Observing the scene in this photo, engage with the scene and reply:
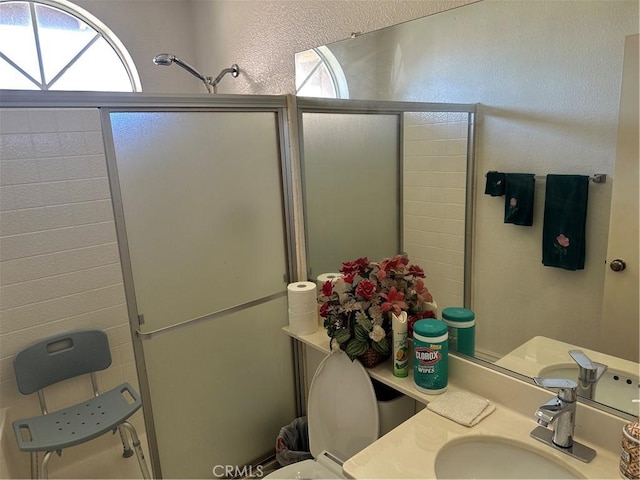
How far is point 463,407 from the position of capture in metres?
1.23

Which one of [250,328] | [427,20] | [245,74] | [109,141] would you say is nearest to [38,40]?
[245,74]

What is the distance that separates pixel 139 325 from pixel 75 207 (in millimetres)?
483

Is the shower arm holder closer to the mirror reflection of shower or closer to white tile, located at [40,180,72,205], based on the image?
the mirror reflection of shower

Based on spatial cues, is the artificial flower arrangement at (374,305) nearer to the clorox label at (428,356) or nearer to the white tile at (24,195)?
the clorox label at (428,356)

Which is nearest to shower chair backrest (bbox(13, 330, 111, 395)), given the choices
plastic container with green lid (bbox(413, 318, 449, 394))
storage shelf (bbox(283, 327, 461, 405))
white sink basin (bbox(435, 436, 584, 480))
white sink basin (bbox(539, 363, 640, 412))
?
storage shelf (bbox(283, 327, 461, 405))

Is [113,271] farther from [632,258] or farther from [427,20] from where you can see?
[632,258]

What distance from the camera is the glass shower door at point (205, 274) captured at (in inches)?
62.2

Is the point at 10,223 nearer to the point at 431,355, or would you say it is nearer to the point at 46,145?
the point at 46,145

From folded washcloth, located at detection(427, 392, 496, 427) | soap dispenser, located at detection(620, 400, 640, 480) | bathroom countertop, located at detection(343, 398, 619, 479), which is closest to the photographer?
soap dispenser, located at detection(620, 400, 640, 480)

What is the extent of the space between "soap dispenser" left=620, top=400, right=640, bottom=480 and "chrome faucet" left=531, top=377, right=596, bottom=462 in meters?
0.10

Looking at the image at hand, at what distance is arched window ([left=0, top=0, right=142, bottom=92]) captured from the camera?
2.55m

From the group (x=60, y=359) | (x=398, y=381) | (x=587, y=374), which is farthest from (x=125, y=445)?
(x=587, y=374)

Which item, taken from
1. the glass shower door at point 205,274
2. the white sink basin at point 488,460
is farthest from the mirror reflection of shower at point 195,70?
the white sink basin at point 488,460

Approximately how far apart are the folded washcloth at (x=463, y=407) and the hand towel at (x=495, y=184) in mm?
596
